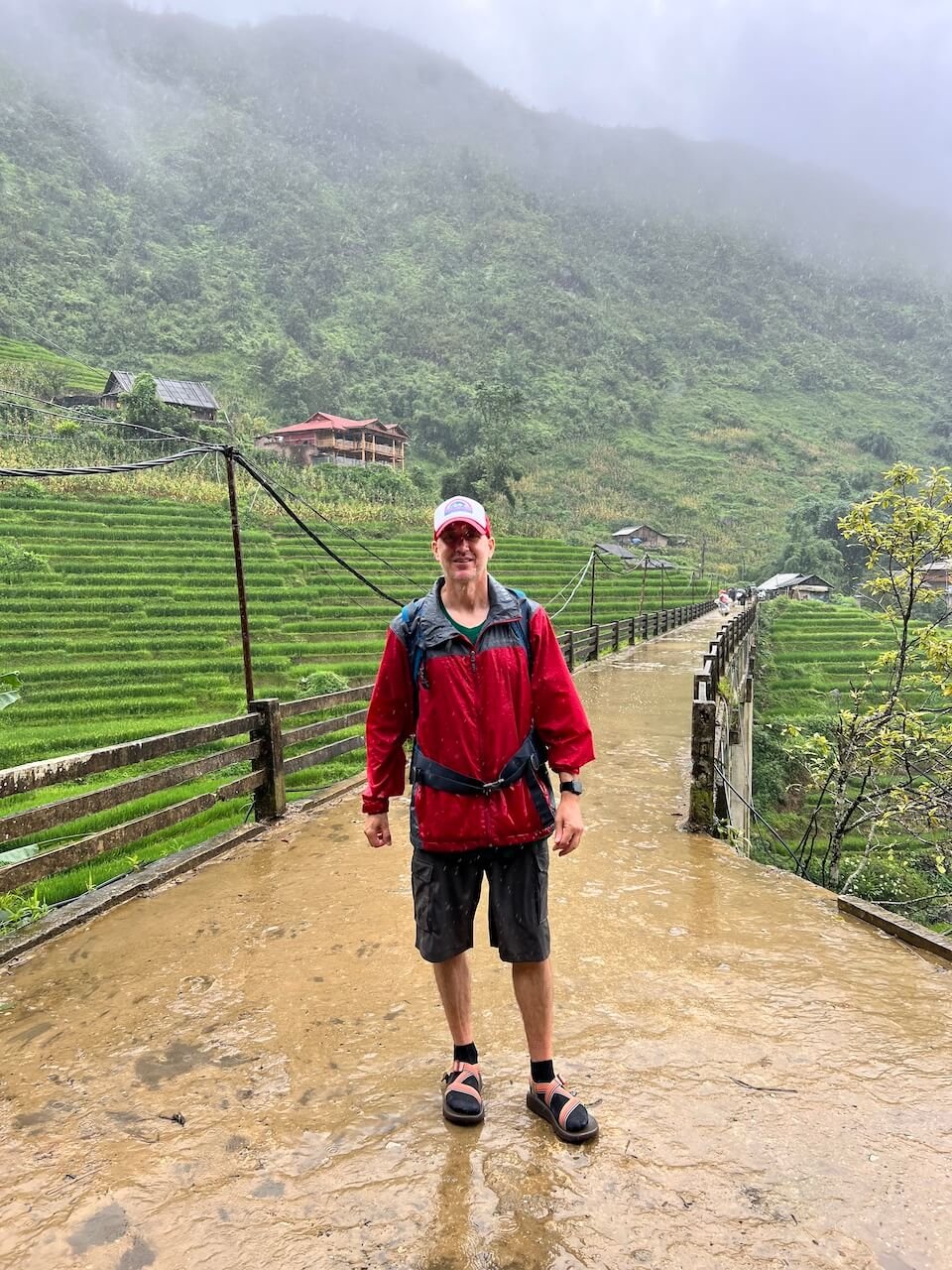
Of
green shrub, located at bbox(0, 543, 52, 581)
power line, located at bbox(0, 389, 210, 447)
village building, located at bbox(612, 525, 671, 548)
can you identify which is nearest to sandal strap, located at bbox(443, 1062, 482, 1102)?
power line, located at bbox(0, 389, 210, 447)

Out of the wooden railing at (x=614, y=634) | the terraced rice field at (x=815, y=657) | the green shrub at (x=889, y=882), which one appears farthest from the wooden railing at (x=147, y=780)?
the terraced rice field at (x=815, y=657)

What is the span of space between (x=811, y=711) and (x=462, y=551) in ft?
73.7

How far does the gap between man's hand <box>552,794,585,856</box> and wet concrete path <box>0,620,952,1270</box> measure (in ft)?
2.62

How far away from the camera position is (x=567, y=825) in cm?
200

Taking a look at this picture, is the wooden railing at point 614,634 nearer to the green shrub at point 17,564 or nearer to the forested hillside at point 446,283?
the green shrub at point 17,564

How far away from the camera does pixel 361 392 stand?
254 ft

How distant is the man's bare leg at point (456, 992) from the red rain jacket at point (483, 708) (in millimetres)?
370

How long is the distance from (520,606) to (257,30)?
846 feet

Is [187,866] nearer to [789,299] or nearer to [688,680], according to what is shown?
[688,680]

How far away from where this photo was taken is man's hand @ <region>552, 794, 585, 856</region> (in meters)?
1.98

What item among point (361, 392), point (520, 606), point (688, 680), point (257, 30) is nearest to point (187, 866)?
point (520, 606)

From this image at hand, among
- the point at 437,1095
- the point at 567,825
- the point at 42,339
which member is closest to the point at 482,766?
the point at 567,825

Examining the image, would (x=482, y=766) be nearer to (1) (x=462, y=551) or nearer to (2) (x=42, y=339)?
(1) (x=462, y=551)

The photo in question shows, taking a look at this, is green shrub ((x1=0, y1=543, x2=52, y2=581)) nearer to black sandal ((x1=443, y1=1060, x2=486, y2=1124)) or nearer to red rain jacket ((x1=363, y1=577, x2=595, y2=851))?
red rain jacket ((x1=363, y1=577, x2=595, y2=851))
